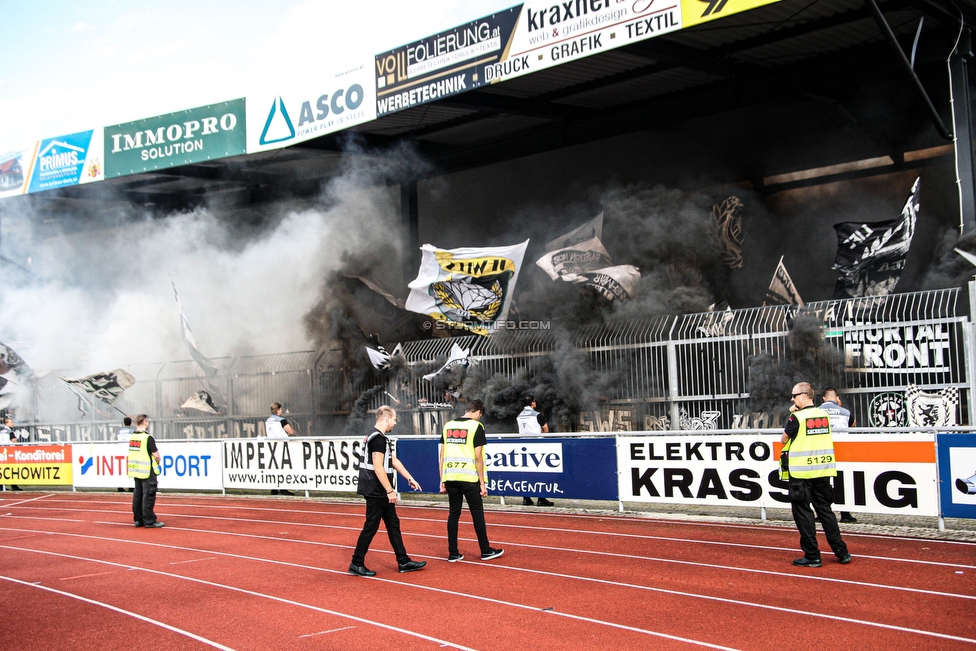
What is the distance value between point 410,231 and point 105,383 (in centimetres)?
906

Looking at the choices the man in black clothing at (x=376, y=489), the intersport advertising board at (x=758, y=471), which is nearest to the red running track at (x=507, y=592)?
the man in black clothing at (x=376, y=489)

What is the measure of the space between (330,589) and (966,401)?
1114 cm

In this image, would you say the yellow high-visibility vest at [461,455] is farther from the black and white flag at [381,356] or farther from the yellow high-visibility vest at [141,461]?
the black and white flag at [381,356]

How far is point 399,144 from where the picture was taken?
24.8 metres

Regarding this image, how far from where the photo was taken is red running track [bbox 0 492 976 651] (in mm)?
6539

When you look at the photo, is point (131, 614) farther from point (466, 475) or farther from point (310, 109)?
point (310, 109)

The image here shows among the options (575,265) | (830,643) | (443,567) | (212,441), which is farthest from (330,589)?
(575,265)

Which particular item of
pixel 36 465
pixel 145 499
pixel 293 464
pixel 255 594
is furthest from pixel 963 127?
pixel 36 465

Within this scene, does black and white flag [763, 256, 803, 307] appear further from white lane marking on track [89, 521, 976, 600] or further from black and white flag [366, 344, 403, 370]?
white lane marking on track [89, 521, 976, 600]

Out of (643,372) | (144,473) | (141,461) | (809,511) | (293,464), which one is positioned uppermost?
(643,372)

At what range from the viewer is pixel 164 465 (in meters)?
19.3

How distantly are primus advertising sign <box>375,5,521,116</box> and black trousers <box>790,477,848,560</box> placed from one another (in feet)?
39.4

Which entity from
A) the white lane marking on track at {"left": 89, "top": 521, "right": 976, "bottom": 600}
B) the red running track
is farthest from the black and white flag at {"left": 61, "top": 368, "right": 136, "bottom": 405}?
the white lane marking on track at {"left": 89, "top": 521, "right": 976, "bottom": 600}

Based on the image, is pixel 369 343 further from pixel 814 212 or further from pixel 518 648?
pixel 518 648
